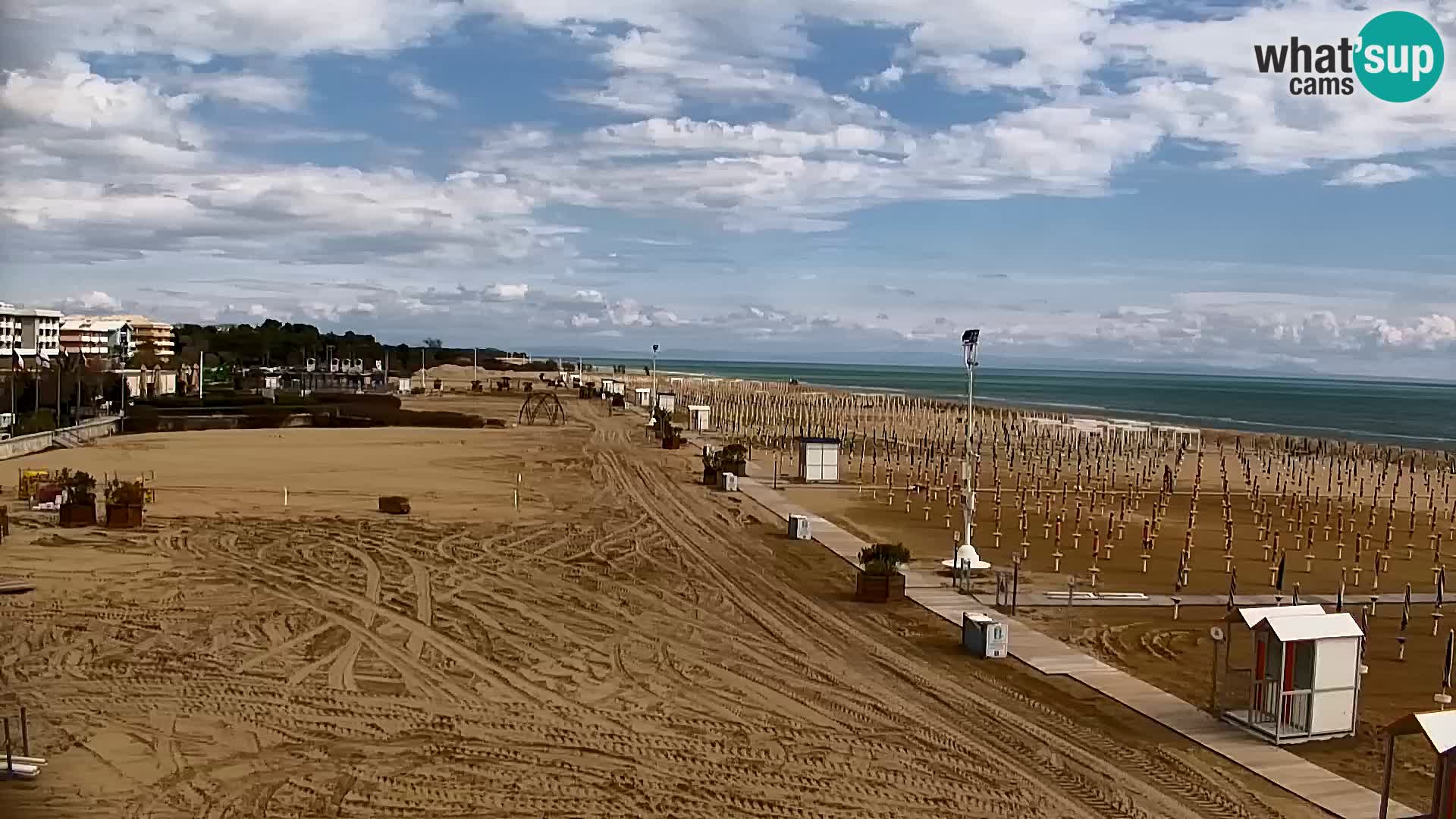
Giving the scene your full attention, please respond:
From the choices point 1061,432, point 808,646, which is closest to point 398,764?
point 808,646

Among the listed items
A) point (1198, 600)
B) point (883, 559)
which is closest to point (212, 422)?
point (883, 559)

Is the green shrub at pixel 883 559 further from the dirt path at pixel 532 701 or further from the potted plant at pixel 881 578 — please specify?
the dirt path at pixel 532 701

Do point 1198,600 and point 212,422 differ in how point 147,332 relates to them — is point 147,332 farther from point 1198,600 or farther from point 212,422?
point 1198,600

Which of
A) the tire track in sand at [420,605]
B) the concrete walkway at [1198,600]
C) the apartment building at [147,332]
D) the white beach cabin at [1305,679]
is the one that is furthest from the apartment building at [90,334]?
Result: the white beach cabin at [1305,679]

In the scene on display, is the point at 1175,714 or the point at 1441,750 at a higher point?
the point at 1441,750

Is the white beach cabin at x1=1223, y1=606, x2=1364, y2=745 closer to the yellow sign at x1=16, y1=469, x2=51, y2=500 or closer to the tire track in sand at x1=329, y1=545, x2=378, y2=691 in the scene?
the tire track in sand at x1=329, y1=545, x2=378, y2=691

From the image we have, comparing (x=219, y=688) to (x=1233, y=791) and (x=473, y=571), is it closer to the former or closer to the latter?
(x=473, y=571)
